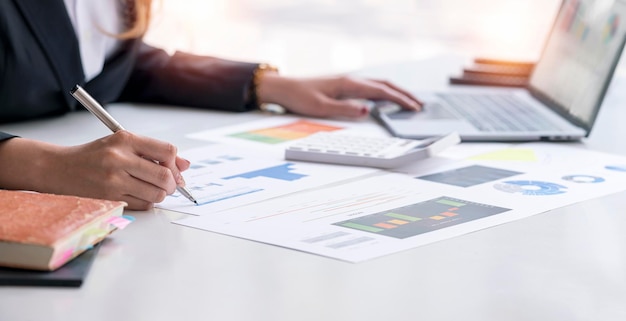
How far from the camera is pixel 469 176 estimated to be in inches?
47.9

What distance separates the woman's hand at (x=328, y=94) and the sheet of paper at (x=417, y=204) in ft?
1.12

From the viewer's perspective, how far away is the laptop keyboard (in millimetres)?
1503

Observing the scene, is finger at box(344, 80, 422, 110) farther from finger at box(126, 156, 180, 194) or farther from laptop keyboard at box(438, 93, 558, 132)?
finger at box(126, 156, 180, 194)

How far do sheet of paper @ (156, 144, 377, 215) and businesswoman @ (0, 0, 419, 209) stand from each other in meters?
0.05

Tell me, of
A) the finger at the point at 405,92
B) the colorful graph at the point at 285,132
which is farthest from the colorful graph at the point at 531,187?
the finger at the point at 405,92

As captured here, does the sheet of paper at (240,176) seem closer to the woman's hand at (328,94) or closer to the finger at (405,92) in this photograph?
the woman's hand at (328,94)

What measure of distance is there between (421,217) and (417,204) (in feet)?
0.18

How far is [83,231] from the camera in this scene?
2.69 ft

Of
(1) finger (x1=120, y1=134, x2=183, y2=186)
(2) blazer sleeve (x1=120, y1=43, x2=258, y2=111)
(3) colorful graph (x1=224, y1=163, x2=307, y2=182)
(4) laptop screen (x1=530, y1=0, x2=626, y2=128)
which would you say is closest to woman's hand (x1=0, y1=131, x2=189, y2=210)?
(1) finger (x1=120, y1=134, x2=183, y2=186)

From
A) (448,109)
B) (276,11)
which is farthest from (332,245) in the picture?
(276,11)

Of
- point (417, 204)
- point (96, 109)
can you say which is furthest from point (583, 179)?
point (96, 109)

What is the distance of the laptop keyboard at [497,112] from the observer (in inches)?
Result: 59.2

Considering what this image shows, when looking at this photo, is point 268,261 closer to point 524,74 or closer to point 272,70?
point 272,70

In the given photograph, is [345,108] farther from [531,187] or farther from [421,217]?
[421,217]
